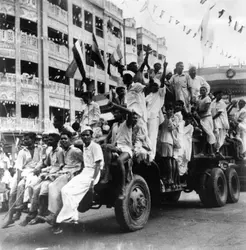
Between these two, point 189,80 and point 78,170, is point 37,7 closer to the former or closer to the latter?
point 189,80

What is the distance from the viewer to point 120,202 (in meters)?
5.48

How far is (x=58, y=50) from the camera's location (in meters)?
25.9

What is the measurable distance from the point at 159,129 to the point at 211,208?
2260 millimetres

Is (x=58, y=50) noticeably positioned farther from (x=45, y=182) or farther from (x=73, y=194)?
(x=73, y=194)

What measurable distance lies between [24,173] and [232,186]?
16.5 feet

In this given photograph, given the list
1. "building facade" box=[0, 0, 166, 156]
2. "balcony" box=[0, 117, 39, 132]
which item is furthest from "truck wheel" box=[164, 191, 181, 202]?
"balcony" box=[0, 117, 39, 132]

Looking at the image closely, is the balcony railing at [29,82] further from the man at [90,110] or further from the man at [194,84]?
the man at [90,110]

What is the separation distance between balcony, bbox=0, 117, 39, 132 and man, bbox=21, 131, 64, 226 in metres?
15.0

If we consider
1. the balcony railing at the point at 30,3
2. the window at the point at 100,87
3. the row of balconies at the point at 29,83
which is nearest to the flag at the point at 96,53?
the row of balconies at the point at 29,83

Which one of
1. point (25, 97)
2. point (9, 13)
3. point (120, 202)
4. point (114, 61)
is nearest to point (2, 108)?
point (25, 97)

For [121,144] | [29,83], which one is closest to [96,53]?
[121,144]

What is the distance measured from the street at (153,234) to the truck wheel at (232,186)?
1.03 m

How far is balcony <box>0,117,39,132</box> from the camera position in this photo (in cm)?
2105

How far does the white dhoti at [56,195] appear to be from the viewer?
5.23 metres
